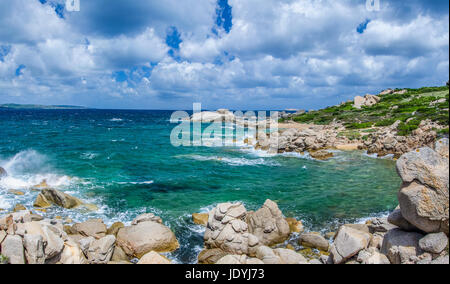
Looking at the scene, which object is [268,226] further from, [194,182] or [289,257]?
[194,182]

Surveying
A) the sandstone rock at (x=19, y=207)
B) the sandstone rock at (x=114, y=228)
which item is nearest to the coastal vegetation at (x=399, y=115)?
the sandstone rock at (x=114, y=228)

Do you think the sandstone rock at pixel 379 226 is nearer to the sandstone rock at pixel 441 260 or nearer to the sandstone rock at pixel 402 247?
the sandstone rock at pixel 402 247

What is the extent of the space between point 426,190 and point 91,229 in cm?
1448

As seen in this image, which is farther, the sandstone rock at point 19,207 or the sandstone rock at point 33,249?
the sandstone rock at point 19,207

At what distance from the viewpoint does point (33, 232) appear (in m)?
10.4

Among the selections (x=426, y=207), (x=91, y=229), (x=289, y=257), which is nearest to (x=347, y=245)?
(x=289, y=257)

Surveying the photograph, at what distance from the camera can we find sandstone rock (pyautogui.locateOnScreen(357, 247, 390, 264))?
8.96m

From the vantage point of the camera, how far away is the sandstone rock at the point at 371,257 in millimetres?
8961

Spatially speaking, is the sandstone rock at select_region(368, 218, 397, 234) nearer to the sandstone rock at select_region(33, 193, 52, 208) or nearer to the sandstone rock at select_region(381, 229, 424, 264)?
the sandstone rock at select_region(381, 229, 424, 264)

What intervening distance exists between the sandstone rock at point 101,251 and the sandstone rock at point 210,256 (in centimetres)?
400

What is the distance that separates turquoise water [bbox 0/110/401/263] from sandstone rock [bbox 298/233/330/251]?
7.46 ft
